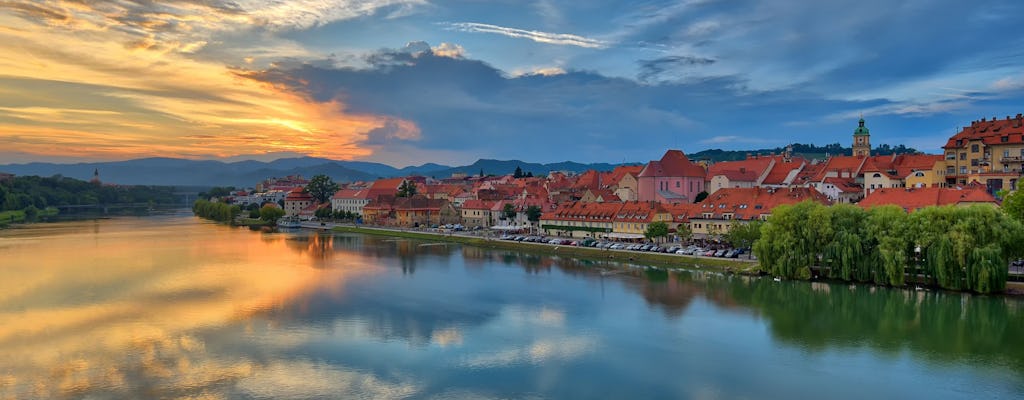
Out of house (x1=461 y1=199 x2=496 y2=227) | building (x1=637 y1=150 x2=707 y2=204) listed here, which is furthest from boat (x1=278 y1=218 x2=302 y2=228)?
building (x1=637 y1=150 x2=707 y2=204)

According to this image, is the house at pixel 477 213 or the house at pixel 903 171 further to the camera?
the house at pixel 477 213

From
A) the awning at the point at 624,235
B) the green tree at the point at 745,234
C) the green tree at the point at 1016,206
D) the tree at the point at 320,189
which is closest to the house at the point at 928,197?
the green tree at the point at 1016,206

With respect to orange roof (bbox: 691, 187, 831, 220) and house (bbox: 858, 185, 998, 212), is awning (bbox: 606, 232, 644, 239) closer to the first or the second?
orange roof (bbox: 691, 187, 831, 220)

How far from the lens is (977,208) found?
2128 centimetres

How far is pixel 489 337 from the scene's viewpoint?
17.0 metres

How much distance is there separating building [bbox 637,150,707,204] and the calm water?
2094 cm

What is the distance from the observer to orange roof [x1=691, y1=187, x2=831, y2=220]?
33438 mm

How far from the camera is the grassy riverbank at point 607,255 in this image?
89.3ft

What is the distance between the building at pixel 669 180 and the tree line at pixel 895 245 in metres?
22.6

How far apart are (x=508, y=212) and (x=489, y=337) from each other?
30.8 meters

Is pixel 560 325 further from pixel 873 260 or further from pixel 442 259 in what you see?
pixel 442 259

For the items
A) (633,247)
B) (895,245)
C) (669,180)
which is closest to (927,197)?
(895,245)

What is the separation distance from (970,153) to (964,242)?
19344 mm

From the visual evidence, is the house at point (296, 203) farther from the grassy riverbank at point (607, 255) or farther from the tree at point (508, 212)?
the tree at point (508, 212)
